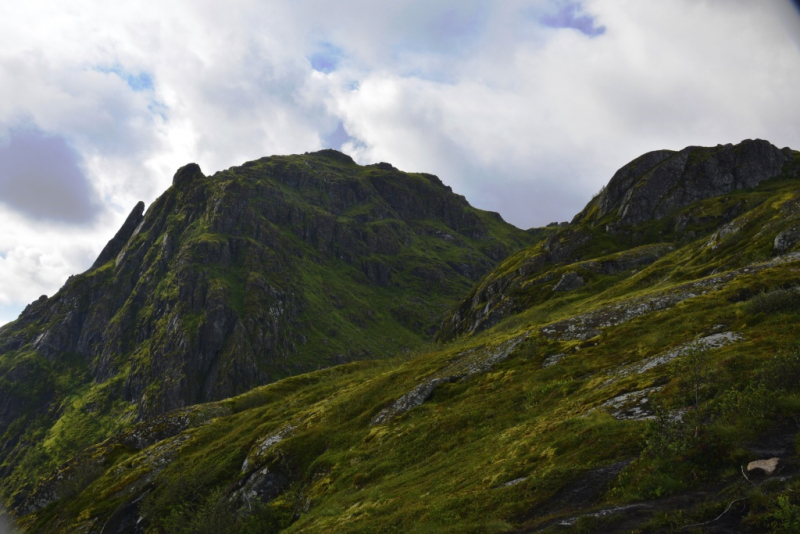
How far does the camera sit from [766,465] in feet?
42.6

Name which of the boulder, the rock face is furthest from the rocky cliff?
the boulder

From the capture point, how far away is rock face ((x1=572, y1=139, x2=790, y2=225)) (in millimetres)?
125938

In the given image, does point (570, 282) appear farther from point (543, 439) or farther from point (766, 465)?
point (766, 465)

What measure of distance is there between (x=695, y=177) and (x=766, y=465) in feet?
482

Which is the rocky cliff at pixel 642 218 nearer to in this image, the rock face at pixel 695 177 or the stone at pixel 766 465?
the rock face at pixel 695 177

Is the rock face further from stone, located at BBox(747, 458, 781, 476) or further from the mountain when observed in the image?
stone, located at BBox(747, 458, 781, 476)

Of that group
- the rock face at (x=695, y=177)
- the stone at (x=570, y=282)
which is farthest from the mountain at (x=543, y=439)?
the rock face at (x=695, y=177)

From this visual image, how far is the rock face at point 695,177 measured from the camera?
126 m

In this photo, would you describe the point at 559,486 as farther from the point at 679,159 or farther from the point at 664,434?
the point at 679,159

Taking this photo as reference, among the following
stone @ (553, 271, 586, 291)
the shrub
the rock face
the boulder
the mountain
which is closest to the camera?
the mountain

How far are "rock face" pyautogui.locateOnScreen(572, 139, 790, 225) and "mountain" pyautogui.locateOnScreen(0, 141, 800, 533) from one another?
48235mm

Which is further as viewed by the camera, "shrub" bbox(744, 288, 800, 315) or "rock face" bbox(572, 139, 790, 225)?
"rock face" bbox(572, 139, 790, 225)

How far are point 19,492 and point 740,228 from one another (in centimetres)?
28912

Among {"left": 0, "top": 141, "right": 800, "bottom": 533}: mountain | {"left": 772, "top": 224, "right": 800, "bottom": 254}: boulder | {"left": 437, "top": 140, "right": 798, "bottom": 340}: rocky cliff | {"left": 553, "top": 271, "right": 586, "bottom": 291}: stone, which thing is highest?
{"left": 437, "top": 140, "right": 798, "bottom": 340}: rocky cliff
